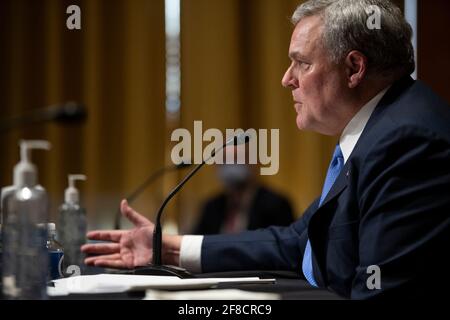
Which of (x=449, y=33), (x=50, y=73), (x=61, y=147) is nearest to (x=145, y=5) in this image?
(x=50, y=73)

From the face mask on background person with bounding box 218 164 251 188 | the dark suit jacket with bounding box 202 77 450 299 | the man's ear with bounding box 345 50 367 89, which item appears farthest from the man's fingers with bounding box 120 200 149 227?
the face mask on background person with bounding box 218 164 251 188

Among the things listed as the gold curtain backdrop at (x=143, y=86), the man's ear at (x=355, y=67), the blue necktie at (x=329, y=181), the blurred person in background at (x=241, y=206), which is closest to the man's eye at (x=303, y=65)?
the man's ear at (x=355, y=67)

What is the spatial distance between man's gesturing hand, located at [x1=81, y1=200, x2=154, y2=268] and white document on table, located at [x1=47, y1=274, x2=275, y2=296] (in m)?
0.38

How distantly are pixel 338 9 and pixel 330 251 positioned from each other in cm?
57

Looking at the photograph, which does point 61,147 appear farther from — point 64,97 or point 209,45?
point 209,45

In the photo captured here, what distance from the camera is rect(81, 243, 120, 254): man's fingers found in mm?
1657

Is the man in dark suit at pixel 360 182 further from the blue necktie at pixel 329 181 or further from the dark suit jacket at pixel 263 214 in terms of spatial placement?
the dark suit jacket at pixel 263 214

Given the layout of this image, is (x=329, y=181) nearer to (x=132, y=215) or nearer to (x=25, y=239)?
(x=132, y=215)

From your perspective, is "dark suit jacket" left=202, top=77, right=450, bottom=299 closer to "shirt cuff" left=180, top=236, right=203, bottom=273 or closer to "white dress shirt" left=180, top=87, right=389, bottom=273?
"white dress shirt" left=180, top=87, right=389, bottom=273

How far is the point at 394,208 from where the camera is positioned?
1.15m

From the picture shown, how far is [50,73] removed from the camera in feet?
14.2

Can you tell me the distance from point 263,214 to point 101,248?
7.68 ft

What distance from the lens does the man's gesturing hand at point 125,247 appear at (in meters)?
1.65

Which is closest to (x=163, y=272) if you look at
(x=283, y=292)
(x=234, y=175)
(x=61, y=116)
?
(x=283, y=292)
